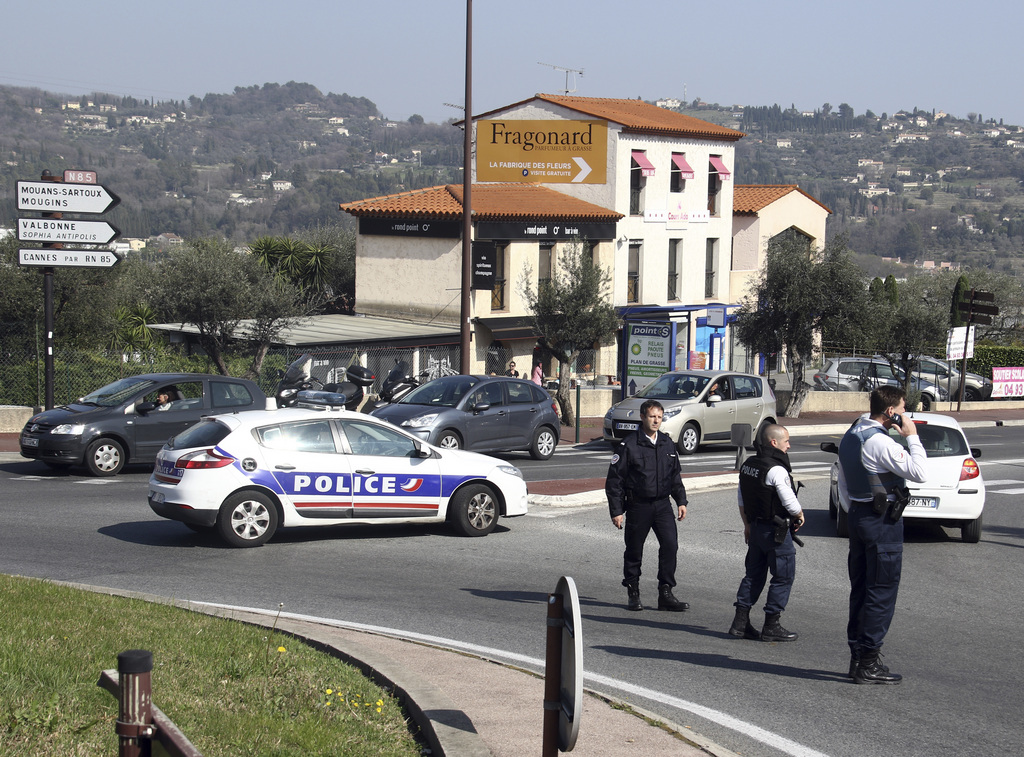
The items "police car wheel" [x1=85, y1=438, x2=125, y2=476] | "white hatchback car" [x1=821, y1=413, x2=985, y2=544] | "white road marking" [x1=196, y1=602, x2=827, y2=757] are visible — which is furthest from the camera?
"police car wheel" [x1=85, y1=438, x2=125, y2=476]

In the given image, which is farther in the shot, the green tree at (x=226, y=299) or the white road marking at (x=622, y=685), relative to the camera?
the green tree at (x=226, y=299)

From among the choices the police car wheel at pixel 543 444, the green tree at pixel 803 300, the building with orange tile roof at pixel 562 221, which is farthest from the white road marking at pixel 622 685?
the building with orange tile roof at pixel 562 221

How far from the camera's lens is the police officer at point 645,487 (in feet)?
28.9

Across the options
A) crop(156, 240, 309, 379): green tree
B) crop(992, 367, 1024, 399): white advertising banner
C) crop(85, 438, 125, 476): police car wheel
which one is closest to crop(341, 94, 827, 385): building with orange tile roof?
crop(156, 240, 309, 379): green tree

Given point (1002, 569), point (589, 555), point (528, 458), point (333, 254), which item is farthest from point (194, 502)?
point (333, 254)

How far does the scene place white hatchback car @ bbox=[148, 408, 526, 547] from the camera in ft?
36.6

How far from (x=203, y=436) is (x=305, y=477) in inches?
46.5

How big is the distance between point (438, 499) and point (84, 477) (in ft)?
24.1

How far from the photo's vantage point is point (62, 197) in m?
20.1

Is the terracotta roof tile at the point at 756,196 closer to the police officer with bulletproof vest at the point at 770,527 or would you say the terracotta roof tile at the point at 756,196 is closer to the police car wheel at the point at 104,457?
the police car wheel at the point at 104,457

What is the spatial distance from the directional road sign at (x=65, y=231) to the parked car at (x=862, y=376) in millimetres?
27169

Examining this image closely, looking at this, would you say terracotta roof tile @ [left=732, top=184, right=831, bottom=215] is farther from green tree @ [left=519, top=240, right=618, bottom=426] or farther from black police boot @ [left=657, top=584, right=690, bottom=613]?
black police boot @ [left=657, top=584, right=690, bottom=613]

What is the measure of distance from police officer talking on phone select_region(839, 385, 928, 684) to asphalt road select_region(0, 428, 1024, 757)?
30 cm

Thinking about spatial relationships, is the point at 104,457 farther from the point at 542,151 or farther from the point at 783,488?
the point at 542,151
